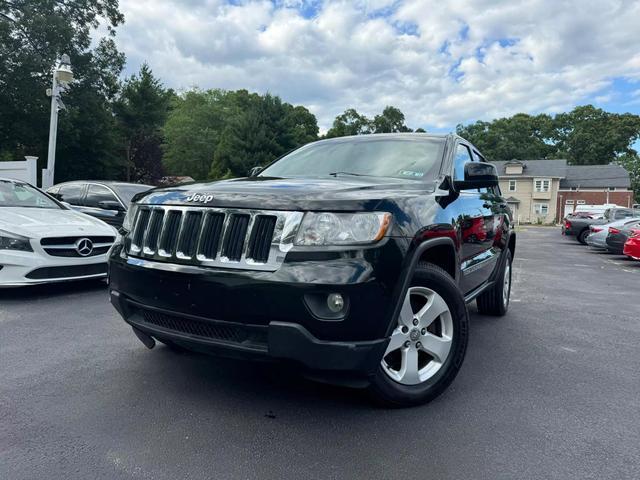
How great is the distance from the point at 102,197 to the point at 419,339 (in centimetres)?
796

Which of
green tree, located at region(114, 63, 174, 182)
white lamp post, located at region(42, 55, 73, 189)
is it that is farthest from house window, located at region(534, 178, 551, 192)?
white lamp post, located at region(42, 55, 73, 189)

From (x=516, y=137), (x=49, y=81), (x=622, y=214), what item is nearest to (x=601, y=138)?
(x=516, y=137)

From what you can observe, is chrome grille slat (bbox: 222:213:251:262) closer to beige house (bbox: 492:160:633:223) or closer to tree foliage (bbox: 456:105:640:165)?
beige house (bbox: 492:160:633:223)

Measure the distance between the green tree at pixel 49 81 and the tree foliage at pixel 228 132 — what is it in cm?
902

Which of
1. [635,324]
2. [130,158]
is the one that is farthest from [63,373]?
[130,158]

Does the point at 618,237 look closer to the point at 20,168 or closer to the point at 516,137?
the point at 20,168

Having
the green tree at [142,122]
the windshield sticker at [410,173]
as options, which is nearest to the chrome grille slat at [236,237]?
the windshield sticker at [410,173]

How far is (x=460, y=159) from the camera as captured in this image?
13.2 ft

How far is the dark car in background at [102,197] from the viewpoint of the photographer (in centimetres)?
869

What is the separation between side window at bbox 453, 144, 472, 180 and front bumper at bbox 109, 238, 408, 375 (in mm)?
1499

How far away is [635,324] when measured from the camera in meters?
5.22

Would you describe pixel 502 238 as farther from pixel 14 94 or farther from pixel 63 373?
pixel 14 94

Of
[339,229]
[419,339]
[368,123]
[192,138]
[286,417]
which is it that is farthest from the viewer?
[368,123]

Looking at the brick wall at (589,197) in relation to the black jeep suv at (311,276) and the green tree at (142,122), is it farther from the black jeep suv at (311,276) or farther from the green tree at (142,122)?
the black jeep suv at (311,276)
